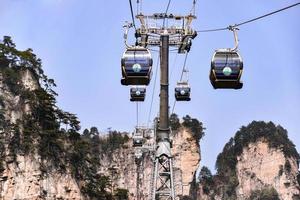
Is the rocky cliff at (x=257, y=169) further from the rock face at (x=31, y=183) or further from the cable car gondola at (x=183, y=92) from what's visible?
the cable car gondola at (x=183, y=92)

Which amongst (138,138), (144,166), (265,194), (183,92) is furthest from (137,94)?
(265,194)

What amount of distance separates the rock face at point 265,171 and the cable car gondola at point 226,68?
7549cm

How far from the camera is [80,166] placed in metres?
48.8

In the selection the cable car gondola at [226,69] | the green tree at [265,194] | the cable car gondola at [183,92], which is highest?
the green tree at [265,194]

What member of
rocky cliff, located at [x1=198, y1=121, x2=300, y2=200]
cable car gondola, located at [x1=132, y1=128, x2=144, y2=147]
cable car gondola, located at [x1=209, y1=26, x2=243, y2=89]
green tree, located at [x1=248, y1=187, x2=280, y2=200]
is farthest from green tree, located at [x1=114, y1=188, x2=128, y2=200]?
cable car gondola, located at [x1=209, y1=26, x2=243, y2=89]

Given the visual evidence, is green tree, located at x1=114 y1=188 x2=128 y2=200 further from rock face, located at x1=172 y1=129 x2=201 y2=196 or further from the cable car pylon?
the cable car pylon

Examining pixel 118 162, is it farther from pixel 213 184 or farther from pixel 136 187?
pixel 213 184

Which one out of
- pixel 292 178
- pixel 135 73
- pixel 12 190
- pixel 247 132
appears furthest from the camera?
pixel 247 132

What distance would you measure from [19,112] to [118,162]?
32.6 meters

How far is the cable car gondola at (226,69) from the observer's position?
11844mm

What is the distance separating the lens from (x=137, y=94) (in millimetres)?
19844

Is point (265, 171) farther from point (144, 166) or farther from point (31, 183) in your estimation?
point (31, 183)

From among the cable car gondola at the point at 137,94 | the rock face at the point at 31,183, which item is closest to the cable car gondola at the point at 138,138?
the rock face at the point at 31,183

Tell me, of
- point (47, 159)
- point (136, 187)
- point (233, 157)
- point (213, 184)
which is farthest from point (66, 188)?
point (233, 157)
